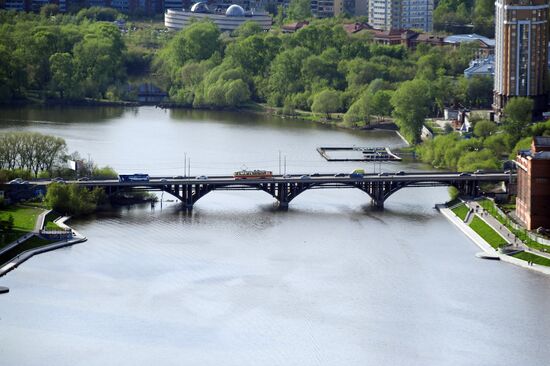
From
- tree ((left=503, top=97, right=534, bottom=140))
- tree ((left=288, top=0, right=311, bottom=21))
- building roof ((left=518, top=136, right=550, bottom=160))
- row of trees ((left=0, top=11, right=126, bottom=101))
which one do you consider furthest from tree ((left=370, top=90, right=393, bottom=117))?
tree ((left=288, top=0, right=311, bottom=21))

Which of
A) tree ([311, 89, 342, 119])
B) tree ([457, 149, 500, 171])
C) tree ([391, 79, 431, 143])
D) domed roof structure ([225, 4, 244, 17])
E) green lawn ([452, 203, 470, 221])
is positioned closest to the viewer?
green lawn ([452, 203, 470, 221])

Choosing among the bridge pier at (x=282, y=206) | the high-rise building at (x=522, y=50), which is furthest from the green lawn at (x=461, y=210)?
the high-rise building at (x=522, y=50)

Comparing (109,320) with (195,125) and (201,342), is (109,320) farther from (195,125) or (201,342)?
(195,125)

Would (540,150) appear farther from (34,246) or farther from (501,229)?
(34,246)

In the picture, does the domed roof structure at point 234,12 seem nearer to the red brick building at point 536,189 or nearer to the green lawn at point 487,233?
the green lawn at point 487,233

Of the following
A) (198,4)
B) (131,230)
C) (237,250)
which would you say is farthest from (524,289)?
(198,4)

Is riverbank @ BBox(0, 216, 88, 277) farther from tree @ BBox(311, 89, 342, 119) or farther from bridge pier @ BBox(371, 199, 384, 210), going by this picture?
tree @ BBox(311, 89, 342, 119)

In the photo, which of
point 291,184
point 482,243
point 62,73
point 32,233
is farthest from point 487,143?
point 62,73
